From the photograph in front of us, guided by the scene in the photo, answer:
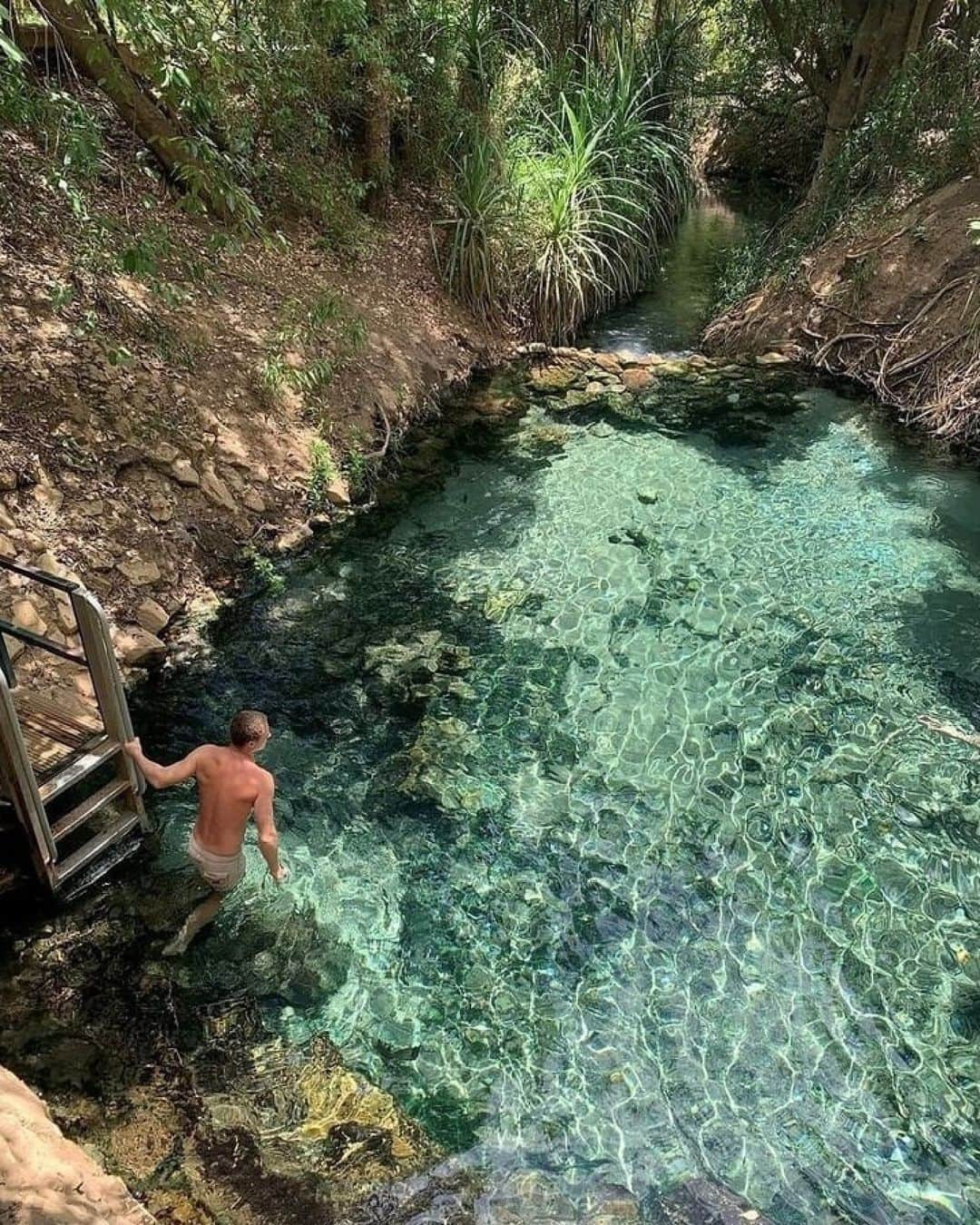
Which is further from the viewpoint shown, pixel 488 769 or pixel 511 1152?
pixel 488 769

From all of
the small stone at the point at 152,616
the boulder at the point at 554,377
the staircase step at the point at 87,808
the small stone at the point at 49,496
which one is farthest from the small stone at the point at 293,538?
the boulder at the point at 554,377

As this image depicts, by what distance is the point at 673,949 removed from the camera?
11.9 ft

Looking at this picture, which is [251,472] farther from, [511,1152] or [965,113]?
[965,113]

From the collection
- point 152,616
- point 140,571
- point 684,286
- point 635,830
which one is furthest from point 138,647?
point 684,286

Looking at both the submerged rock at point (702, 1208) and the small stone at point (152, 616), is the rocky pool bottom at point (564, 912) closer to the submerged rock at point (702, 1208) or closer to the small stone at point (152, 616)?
the submerged rock at point (702, 1208)

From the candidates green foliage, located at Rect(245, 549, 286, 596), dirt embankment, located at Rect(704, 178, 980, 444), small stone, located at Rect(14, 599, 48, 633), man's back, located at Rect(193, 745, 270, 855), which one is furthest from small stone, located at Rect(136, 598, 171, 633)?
dirt embankment, located at Rect(704, 178, 980, 444)

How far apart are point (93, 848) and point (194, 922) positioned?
1.88 feet

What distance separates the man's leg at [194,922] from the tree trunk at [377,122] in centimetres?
729

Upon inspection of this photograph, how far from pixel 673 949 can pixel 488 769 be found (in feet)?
4.46

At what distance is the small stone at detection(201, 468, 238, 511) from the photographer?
609 cm

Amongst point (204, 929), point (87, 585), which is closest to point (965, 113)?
point (87, 585)

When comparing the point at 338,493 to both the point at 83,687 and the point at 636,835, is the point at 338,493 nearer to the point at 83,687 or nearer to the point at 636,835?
the point at 83,687

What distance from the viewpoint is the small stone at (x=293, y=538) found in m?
6.28

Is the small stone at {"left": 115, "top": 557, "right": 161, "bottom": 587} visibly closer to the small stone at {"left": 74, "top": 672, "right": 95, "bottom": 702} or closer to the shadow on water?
the small stone at {"left": 74, "top": 672, "right": 95, "bottom": 702}
